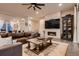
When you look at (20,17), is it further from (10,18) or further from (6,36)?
(6,36)

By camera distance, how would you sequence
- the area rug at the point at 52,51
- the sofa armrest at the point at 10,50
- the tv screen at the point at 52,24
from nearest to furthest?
1. the sofa armrest at the point at 10,50
2. the area rug at the point at 52,51
3. the tv screen at the point at 52,24

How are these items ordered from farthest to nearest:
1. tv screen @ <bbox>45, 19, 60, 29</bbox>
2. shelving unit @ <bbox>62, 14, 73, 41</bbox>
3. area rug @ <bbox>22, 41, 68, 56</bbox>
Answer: shelving unit @ <bbox>62, 14, 73, 41</bbox>
tv screen @ <bbox>45, 19, 60, 29</bbox>
area rug @ <bbox>22, 41, 68, 56</bbox>

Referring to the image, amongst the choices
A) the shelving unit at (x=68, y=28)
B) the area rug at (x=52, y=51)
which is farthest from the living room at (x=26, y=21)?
the shelving unit at (x=68, y=28)

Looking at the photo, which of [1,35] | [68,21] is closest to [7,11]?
[1,35]

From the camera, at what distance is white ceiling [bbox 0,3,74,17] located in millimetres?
2318

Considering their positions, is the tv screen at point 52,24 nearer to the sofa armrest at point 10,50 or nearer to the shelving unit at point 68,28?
the shelving unit at point 68,28

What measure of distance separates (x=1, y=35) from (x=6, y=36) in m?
0.19

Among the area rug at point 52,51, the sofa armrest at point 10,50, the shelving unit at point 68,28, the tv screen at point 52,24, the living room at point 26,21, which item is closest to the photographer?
the sofa armrest at point 10,50

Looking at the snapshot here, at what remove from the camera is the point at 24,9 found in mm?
2707

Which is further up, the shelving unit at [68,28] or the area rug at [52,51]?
the shelving unit at [68,28]

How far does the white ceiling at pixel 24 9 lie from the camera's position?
232 centimetres

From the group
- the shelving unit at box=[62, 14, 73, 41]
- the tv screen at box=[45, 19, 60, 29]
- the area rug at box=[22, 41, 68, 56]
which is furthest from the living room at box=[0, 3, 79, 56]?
the shelving unit at box=[62, 14, 73, 41]

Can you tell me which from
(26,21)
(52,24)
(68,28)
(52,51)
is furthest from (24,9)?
(68,28)

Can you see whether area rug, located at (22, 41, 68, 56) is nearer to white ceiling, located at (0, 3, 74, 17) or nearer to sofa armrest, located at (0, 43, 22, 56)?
sofa armrest, located at (0, 43, 22, 56)
